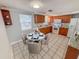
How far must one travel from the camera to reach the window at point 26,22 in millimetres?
4641

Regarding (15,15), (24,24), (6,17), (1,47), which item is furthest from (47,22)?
(1,47)

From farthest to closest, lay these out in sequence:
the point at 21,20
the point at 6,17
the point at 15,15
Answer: the point at 21,20, the point at 15,15, the point at 6,17

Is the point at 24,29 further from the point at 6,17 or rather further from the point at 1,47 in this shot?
the point at 1,47

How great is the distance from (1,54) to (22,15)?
10.5 ft

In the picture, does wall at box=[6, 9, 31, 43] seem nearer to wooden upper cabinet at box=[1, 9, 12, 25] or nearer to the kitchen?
the kitchen

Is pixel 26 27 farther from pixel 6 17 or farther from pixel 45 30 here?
pixel 45 30

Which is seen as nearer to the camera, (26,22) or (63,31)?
(26,22)

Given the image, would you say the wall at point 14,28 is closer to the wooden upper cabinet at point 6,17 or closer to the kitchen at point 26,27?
the kitchen at point 26,27

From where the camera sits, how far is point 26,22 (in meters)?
4.94

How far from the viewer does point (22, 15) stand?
15.0ft

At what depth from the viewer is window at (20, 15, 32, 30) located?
4641mm

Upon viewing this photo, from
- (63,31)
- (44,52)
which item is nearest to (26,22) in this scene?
(44,52)

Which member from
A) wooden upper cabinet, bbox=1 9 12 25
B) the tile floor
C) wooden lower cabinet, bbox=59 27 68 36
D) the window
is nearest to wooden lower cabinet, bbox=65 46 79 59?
the tile floor

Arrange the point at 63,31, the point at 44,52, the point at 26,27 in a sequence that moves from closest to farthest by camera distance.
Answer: the point at 44,52 < the point at 26,27 < the point at 63,31
